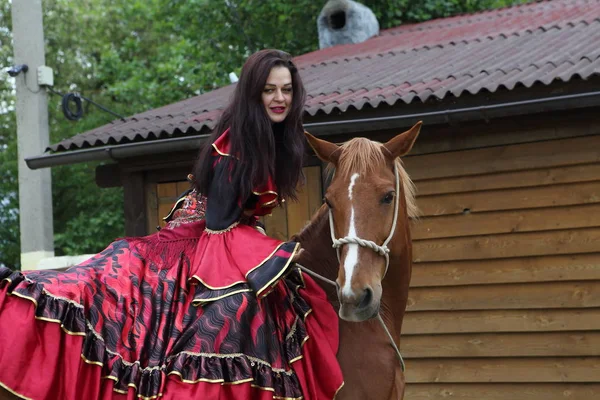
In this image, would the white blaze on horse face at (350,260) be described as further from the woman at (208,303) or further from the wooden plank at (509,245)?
the wooden plank at (509,245)

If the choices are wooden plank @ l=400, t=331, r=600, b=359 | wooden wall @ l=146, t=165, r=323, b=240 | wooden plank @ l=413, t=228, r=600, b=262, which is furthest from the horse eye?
wooden wall @ l=146, t=165, r=323, b=240

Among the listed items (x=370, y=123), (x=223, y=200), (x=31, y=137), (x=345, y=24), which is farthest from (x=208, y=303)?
(x=345, y=24)

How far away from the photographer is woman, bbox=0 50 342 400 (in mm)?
2896

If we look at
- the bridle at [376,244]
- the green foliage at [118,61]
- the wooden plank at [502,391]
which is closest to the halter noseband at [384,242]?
the bridle at [376,244]

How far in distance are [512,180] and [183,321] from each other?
13.4ft

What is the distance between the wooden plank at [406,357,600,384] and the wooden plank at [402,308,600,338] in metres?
0.25

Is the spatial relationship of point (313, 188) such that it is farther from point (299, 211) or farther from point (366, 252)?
point (366, 252)

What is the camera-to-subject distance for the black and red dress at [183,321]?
2.89 meters

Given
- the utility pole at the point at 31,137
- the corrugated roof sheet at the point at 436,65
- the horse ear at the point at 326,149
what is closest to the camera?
the horse ear at the point at 326,149

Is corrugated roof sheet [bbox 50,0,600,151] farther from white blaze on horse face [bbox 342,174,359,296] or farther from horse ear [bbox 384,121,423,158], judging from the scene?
white blaze on horse face [bbox 342,174,359,296]

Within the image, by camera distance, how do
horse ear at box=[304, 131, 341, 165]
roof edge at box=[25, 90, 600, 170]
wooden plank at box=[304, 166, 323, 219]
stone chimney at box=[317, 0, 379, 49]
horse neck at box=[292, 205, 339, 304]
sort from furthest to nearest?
stone chimney at box=[317, 0, 379, 49], wooden plank at box=[304, 166, 323, 219], roof edge at box=[25, 90, 600, 170], horse neck at box=[292, 205, 339, 304], horse ear at box=[304, 131, 341, 165]

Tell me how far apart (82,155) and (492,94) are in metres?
4.20

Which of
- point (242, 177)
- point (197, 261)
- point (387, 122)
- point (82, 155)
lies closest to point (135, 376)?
point (197, 261)

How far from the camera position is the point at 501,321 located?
6.46 m
